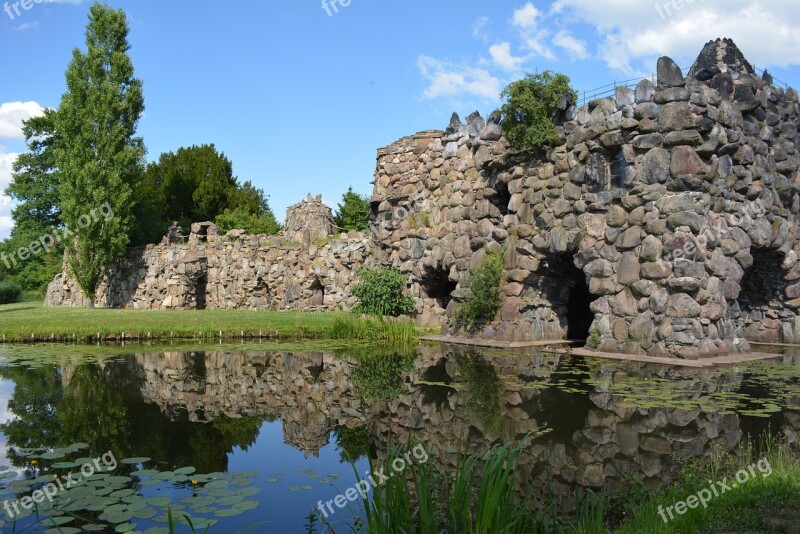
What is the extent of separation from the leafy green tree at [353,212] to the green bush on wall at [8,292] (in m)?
17.0

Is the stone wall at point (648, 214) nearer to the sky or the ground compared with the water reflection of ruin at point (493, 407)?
nearer to the sky

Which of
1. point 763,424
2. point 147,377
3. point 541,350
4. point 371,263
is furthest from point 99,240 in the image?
point 763,424

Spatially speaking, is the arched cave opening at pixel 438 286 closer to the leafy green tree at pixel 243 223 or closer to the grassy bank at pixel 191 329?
the grassy bank at pixel 191 329

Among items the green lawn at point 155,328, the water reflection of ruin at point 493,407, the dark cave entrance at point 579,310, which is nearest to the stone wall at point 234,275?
the green lawn at point 155,328

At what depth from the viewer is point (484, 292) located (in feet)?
49.0

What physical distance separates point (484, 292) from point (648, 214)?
415 centimetres

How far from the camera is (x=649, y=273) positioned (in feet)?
39.7

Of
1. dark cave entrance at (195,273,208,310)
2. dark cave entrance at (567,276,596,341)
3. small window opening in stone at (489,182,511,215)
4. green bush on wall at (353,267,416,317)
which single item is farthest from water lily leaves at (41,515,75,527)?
dark cave entrance at (195,273,208,310)

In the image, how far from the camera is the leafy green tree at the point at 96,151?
1000 inches

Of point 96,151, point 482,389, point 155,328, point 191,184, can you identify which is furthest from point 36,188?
point 482,389

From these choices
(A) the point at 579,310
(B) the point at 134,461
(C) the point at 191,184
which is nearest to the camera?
(B) the point at 134,461

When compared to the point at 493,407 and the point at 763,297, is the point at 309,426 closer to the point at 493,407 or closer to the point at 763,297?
the point at 493,407

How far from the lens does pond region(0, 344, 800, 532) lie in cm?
471

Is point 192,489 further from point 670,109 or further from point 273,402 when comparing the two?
point 670,109
